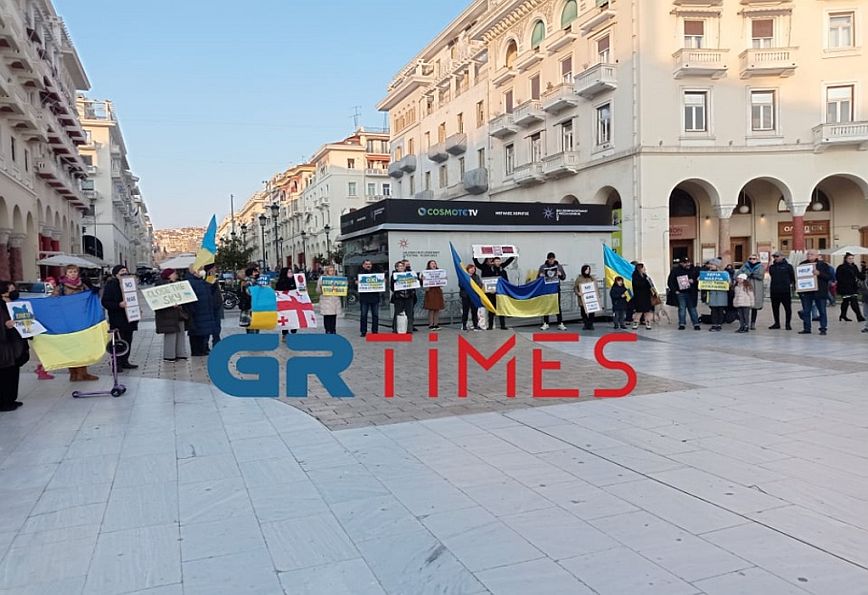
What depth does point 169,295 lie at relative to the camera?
11.1 meters

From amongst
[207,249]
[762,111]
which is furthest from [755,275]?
[762,111]

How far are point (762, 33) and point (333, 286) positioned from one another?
26497 mm

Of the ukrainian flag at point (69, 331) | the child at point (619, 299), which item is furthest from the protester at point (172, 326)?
the child at point (619, 299)

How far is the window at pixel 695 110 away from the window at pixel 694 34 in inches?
89.1

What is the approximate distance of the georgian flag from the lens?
45.9 feet

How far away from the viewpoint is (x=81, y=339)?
895 centimetres

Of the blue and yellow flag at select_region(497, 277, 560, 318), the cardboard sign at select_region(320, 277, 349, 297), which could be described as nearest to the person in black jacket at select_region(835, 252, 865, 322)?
the blue and yellow flag at select_region(497, 277, 560, 318)

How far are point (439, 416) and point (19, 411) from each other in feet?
17.4

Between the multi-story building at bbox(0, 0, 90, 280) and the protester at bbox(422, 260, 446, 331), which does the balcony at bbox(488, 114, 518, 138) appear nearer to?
the protester at bbox(422, 260, 446, 331)

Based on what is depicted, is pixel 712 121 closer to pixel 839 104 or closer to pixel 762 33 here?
pixel 762 33

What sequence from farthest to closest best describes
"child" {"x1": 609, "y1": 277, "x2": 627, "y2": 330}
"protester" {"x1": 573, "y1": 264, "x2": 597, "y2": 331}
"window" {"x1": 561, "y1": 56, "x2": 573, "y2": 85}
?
"window" {"x1": 561, "y1": 56, "x2": 573, "y2": 85} < "protester" {"x1": 573, "y1": 264, "x2": 597, "y2": 331} < "child" {"x1": 609, "y1": 277, "x2": 627, "y2": 330}

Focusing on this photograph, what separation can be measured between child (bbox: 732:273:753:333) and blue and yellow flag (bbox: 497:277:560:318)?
4234 mm

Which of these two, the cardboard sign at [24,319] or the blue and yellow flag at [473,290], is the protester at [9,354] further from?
the blue and yellow flag at [473,290]

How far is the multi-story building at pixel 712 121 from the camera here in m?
30.1
